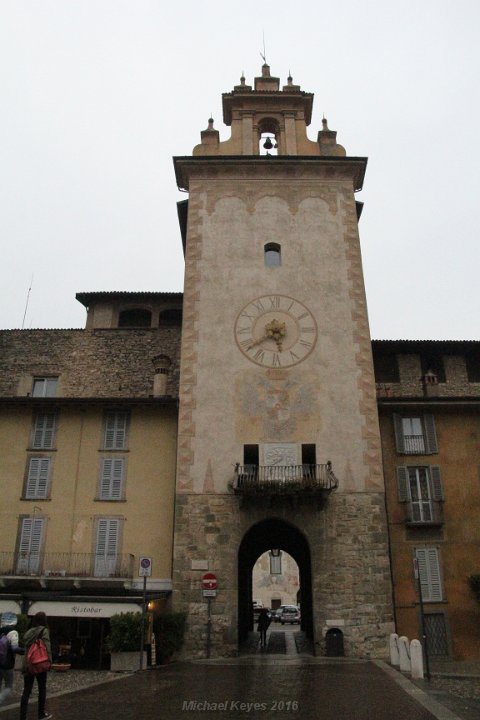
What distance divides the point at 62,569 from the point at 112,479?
3.30m

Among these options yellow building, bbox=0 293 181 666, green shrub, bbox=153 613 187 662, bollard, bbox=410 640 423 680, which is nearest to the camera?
bollard, bbox=410 640 423 680

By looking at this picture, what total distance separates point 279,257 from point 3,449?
1269 centimetres

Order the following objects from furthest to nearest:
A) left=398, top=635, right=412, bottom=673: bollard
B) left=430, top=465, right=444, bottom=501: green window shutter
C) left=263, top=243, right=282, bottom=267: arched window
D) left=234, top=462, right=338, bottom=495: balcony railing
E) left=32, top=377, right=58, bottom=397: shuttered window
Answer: left=32, top=377, right=58, bottom=397: shuttered window < left=263, top=243, right=282, bottom=267: arched window < left=430, top=465, right=444, bottom=501: green window shutter < left=234, top=462, right=338, bottom=495: balcony railing < left=398, top=635, right=412, bottom=673: bollard

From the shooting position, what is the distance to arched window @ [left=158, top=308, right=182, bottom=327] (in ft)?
95.4

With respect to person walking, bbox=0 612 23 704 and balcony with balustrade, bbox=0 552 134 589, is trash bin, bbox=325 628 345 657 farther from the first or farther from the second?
person walking, bbox=0 612 23 704

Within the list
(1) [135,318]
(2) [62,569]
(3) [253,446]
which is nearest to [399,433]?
(3) [253,446]

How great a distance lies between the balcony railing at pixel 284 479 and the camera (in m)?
19.0

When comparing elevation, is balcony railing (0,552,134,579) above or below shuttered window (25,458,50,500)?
below

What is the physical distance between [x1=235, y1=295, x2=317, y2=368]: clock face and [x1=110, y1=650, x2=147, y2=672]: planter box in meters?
10.4

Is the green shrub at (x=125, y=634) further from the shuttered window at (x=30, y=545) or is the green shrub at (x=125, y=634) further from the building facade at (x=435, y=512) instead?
the building facade at (x=435, y=512)

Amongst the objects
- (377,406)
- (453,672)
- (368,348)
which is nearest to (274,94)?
(368,348)

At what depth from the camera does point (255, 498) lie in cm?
1961

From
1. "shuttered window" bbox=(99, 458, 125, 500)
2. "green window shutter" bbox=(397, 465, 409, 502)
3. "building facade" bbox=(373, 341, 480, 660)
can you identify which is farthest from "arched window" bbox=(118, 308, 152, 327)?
"green window shutter" bbox=(397, 465, 409, 502)

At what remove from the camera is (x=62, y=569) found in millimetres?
19891
